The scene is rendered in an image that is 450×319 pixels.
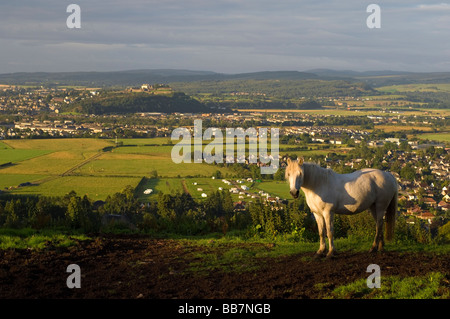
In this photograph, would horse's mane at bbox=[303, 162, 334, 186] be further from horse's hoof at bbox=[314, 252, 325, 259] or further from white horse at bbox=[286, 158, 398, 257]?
horse's hoof at bbox=[314, 252, 325, 259]

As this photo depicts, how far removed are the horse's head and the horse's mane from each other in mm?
154

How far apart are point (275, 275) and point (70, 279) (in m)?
3.35

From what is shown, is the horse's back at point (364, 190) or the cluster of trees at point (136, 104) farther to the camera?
the cluster of trees at point (136, 104)

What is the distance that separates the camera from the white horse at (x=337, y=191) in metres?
9.08

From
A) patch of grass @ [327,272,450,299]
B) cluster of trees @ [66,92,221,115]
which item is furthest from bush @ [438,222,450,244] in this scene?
cluster of trees @ [66,92,221,115]

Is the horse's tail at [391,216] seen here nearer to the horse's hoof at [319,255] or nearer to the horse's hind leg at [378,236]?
the horse's hind leg at [378,236]

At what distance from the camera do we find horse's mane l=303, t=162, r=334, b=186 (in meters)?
9.10

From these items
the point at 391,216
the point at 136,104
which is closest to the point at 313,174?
the point at 391,216

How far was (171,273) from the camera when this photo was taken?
804 cm

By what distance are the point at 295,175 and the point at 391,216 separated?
2678 mm

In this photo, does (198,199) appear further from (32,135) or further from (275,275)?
(32,135)

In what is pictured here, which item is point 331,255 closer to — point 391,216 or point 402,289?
point 391,216

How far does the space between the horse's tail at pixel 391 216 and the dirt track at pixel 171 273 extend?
0.94 metres

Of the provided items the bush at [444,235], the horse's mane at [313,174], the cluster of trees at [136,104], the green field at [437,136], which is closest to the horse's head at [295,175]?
the horse's mane at [313,174]
